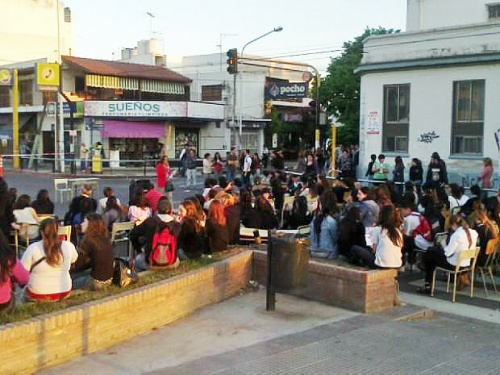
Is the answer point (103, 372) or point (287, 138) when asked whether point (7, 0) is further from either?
point (103, 372)

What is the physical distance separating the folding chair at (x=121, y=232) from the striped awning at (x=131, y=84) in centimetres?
3260

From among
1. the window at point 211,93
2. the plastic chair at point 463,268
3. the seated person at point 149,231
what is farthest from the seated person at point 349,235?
the window at point 211,93

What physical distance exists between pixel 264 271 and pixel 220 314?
1473 mm

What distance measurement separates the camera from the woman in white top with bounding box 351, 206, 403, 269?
8.74m

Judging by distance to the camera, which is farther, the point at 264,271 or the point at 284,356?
the point at 264,271

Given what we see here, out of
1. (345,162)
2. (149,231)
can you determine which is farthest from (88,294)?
(345,162)

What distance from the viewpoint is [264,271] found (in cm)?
967

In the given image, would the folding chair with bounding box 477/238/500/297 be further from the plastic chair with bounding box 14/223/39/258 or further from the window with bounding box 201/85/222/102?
the window with bounding box 201/85/222/102

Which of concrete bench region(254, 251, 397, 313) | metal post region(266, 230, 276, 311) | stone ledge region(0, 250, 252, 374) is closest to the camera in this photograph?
stone ledge region(0, 250, 252, 374)

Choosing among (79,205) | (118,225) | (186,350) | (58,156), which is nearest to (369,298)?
(186,350)

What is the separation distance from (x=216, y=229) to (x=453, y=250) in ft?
11.4

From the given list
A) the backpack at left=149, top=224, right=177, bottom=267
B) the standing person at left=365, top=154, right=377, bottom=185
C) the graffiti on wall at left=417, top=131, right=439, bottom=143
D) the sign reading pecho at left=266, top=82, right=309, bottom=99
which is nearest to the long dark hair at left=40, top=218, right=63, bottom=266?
the backpack at left=149, top=224, right=177, bottom=267

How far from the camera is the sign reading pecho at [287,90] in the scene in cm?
4350

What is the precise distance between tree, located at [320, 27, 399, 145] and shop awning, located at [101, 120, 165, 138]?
1139 centimetres
